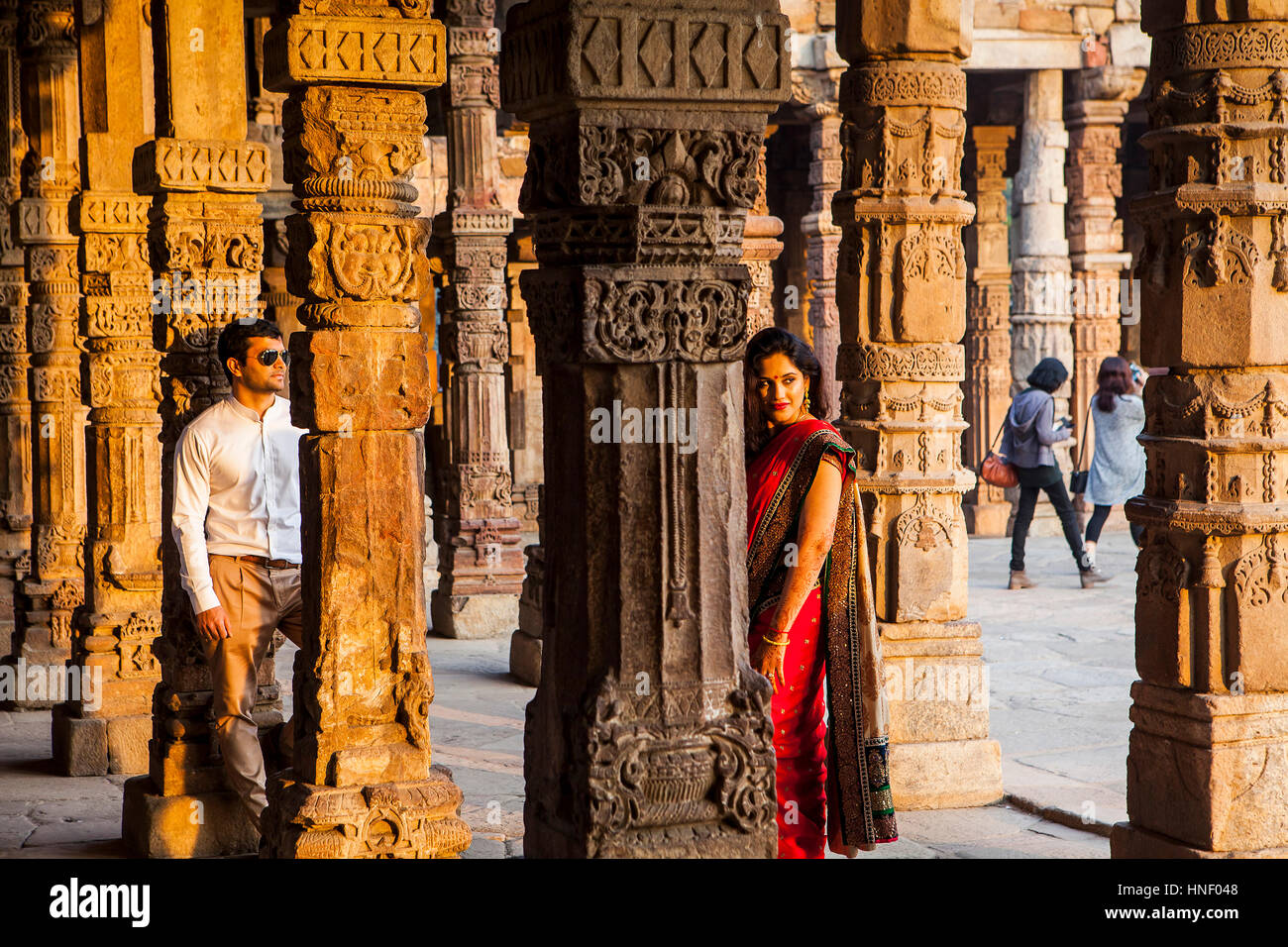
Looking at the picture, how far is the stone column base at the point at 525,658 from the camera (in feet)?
29.5

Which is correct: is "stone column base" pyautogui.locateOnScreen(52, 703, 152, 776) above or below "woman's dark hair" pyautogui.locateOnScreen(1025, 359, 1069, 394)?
below

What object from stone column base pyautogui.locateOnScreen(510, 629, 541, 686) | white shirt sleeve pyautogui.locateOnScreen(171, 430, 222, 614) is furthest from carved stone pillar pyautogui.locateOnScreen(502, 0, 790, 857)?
stone column base pyautogui.locateOnScreen(510, 629, 541, 686)

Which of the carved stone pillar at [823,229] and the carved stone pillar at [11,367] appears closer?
the carved stone pillar at [11,367]

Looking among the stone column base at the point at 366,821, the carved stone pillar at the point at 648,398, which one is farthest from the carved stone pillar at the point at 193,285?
the carved stone pillar at the point at 648,398

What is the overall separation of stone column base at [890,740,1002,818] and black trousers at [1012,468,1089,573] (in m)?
6.05

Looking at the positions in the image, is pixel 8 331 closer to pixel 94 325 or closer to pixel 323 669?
pixel 94 325

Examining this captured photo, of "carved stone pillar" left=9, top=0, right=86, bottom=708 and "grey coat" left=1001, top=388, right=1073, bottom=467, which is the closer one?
"carved stone pillar" left=9, top=0, right=86, bottom=708

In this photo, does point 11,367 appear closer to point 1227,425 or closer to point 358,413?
point 358,413

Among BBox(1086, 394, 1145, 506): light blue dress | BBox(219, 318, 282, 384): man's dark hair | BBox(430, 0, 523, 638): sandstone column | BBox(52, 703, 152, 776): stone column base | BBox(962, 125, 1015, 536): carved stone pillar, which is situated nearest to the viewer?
BBox(219, 318, 282, 384): man's dark hair

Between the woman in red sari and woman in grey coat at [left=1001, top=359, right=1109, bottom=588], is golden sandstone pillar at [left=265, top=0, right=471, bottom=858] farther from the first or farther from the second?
woman in grey coat at [left=1001, top=359, right=1109, bottom=588]

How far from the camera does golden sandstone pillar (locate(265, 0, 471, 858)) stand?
14.8 feet

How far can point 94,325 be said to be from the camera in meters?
6.89

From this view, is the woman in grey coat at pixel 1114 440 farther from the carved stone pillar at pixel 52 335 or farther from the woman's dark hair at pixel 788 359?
the woman's dark hair at pixel 788 359

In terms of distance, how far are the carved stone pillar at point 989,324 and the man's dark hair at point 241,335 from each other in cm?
1208
